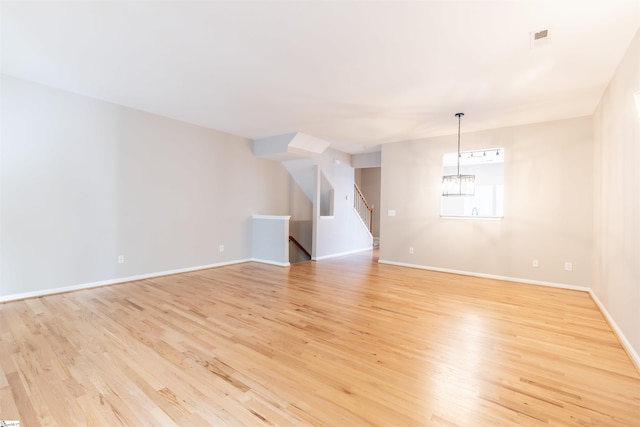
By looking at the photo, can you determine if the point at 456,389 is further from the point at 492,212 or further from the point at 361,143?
the point at 492,212

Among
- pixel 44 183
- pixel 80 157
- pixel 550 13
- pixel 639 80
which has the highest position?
pixel 550 13

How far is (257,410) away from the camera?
5.18 feet

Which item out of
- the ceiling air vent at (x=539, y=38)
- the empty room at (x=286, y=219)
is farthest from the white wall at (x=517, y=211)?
the ceiling air vent at (x=539, y=38)

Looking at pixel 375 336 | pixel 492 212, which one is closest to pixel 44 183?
pixel 375 336

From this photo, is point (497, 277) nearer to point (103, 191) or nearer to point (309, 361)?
point (309, 361)

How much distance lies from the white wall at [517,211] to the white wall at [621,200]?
61 cm

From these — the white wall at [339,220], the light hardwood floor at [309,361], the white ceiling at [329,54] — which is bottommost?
the light hardwood floor at [309,361]

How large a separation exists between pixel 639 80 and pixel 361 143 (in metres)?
4.47

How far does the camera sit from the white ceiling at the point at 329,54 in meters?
2.14

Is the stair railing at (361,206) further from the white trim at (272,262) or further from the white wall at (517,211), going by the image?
the white trim at (272,262)

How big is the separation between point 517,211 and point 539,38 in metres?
3.19

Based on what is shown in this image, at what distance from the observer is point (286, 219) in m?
5.65

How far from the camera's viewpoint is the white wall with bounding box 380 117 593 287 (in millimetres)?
4316

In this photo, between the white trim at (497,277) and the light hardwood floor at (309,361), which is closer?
the light hardwood floor at (309,361)
